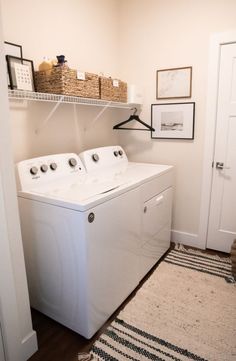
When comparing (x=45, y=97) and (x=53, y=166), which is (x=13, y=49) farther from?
(x=53, y=166)

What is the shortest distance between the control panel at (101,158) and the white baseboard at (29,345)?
121cm

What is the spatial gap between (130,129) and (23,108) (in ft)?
4.27

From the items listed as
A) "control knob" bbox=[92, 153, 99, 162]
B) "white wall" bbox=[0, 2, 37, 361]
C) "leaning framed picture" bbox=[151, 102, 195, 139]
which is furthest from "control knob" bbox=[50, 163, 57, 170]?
"leaning framed picture" bbox=[151, 102, 195, 139]

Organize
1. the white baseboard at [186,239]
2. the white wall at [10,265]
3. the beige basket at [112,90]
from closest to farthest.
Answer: the white wall at [10,265]
the beige basket at [112,90]
the white baseboard at [186,239]

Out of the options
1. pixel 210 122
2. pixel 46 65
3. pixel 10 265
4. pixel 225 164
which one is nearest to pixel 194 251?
pixel 225 164

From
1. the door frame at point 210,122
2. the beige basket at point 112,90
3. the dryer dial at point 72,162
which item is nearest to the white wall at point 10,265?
the dryer dial at point 72,162

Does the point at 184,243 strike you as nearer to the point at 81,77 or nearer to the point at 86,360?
the point at 86,360

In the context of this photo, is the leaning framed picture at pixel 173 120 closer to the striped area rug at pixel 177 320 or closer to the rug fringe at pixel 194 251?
the rug fringe at pixel 194 251

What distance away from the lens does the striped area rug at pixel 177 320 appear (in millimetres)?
1478

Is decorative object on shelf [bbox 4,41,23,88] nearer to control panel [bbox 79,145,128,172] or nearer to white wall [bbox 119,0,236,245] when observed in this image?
control panel [bbox 79,145,128,172]

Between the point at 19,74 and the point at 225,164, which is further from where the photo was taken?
the point at 225,164

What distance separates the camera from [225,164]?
2396 millimetres

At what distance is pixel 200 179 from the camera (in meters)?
2.54

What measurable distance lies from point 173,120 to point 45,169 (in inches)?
56.5
